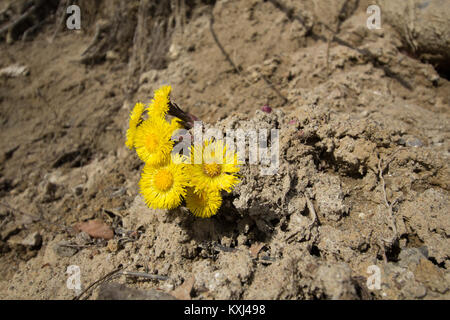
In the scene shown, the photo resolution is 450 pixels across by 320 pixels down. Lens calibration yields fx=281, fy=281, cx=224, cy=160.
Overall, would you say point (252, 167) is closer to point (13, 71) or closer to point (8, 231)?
point (8, 231)

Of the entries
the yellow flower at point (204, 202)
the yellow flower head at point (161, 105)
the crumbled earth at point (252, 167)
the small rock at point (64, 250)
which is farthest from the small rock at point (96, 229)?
the yellow flower head at point (161, 105)

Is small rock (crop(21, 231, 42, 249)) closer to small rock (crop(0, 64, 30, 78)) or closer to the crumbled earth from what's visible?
the crumbled earth

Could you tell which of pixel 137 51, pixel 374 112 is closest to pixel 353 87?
pixel 374 112

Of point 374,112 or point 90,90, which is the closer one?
point 374,112

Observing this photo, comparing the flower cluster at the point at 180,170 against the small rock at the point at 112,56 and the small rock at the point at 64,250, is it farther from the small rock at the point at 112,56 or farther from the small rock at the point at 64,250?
the small rock at the point at 112,56

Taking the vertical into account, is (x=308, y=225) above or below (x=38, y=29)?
below

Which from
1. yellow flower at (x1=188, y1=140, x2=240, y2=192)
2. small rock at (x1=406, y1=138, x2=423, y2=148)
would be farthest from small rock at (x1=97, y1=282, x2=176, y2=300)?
small rock at (x1=406, y1=138, x2=423, y2=148)
